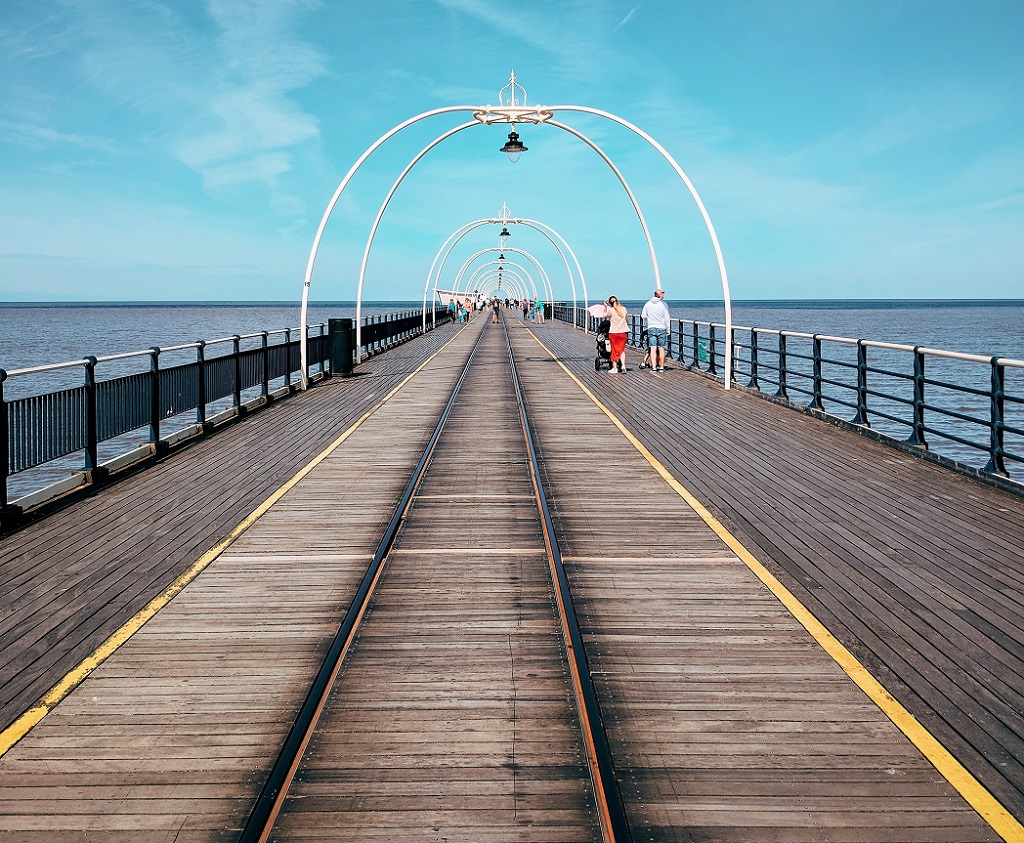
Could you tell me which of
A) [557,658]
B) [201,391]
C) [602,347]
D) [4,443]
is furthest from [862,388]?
[602,347]

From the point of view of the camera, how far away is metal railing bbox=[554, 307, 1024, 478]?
10.9 meters

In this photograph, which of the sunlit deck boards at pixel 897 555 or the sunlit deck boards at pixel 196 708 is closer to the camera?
the sunlit deck boards at pixel 196 708

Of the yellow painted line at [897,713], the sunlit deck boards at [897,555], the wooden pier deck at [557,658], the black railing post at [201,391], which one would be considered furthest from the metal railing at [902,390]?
the black railing post at [201,391]

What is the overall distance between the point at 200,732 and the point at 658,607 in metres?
2.95

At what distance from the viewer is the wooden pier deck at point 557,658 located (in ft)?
12.5

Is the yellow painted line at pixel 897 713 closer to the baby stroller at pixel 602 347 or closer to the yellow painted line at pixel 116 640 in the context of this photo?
the yellow painted line at pixel 116 640

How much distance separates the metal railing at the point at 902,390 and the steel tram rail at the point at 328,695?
5.67 m

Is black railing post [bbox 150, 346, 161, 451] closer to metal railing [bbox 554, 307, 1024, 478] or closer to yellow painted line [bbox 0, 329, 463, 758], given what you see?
yellow painted line [bbox 0, 329, 463, 758]

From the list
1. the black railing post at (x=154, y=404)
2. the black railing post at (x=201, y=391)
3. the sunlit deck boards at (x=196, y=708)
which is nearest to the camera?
the sunlit deck boards at (x=196, y=708)

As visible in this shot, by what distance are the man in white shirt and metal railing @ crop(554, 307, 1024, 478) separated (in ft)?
3.02

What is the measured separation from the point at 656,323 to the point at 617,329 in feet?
3.72

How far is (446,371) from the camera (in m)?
26.8

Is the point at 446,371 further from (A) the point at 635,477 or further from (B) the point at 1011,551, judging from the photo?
(B) the point at 1011,551

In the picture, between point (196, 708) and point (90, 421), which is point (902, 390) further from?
point (196, 708)
